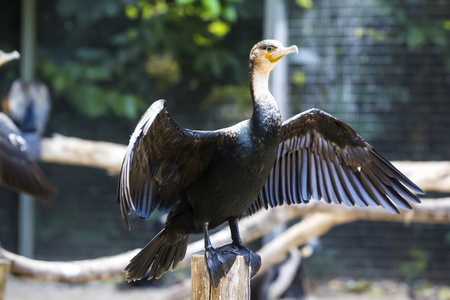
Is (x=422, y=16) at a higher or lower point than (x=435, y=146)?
higher

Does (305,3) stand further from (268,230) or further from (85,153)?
(85,153)

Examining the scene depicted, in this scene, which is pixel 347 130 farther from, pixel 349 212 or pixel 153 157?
pixel 349 212

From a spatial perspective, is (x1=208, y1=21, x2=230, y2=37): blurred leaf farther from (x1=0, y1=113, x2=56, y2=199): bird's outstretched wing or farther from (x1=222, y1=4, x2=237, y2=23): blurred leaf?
(x1=0, y1=113, x2=56, y2=199): bird's outstretched wing

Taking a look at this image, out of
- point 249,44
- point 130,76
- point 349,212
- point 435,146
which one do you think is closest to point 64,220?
point 130,76

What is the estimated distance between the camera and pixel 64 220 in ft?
17.8

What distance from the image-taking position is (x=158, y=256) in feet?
7.21

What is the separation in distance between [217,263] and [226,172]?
31cm

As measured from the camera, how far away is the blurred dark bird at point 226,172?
192 cm

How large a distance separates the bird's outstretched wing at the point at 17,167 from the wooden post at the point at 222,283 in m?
1.94

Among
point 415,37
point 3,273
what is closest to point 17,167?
point 3,273

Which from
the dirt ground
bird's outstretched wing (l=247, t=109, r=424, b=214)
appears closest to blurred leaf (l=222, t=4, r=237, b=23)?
the dirt ground

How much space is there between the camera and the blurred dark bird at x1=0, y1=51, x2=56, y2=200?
3.72 m

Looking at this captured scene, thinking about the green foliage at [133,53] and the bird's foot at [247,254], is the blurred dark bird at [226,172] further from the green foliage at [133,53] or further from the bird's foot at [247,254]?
the green foliage at [133,53]

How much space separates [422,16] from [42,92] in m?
3.26
